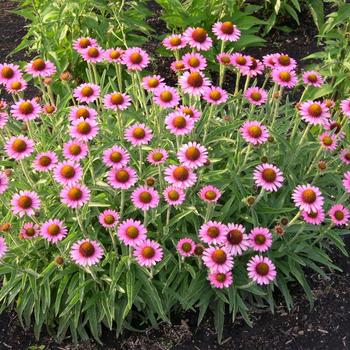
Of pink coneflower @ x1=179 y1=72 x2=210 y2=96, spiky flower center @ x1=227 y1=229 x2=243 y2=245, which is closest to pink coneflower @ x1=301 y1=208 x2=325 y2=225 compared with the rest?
spiky flower center @ x1=227 y1=229 x2=243 y2=245

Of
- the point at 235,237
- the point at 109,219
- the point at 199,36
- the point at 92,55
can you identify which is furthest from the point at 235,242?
the point at 92,55

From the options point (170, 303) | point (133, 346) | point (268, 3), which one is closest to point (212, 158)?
point (170, 303)

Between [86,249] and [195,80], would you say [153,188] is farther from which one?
[195,80]

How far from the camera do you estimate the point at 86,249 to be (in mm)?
2617

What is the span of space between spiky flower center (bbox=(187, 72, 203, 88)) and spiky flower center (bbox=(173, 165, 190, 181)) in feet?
1.74

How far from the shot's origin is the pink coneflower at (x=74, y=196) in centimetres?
259

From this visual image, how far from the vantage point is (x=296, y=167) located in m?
3.52

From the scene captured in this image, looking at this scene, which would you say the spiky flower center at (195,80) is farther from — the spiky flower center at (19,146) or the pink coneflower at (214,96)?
the spiky flower center at (19,146)

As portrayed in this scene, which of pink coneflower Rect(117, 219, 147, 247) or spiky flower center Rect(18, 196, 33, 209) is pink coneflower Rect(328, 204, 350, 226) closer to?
Result: pink coneflower Rect(117, 219, 147, 247)

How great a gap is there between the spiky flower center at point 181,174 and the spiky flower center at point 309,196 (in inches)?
22.9

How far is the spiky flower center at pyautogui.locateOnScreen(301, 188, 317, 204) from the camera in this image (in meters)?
2.67

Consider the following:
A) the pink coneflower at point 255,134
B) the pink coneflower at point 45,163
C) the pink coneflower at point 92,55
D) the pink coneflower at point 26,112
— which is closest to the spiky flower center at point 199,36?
the pink coneflower at point 92,55

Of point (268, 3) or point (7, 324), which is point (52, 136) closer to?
point (7, 324)

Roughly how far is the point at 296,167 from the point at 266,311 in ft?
3.07
